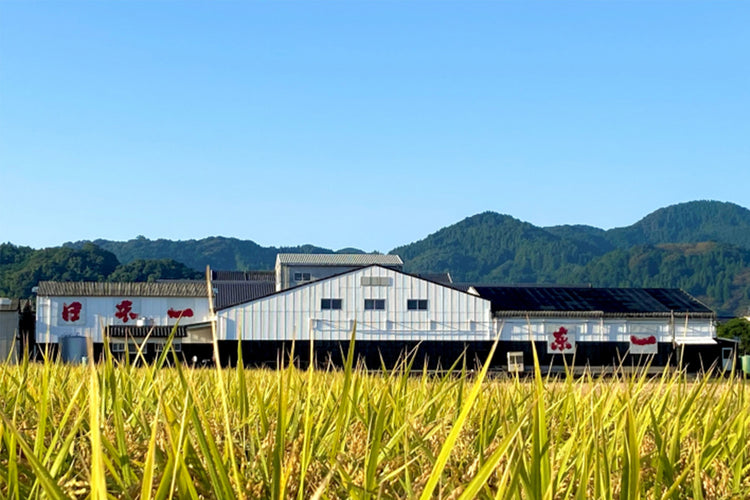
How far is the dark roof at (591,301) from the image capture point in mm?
42594

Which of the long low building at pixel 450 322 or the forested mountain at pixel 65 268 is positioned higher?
the forested mountain at pixel 65 268

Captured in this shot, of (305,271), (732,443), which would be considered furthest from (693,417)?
(305,271)

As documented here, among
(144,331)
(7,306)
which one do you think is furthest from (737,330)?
(7,306)

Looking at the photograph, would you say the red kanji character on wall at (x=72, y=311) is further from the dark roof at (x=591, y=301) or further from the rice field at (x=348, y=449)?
the rice field at (x=348, y=449)

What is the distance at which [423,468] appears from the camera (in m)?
2.76

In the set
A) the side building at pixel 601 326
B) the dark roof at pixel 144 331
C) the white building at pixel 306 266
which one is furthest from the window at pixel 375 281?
the white building at pixel 306 266

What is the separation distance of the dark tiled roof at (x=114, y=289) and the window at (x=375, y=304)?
796cm

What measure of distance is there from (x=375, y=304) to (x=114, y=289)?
13323mm

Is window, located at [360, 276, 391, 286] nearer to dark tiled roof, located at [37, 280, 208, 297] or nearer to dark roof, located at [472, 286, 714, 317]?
dark roof, located at [472, 286, 714, 317]

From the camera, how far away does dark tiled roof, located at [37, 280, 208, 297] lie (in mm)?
43531

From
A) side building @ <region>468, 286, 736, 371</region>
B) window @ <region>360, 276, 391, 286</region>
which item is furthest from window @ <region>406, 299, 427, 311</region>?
side building @ <region>468, 286, 736, 371</region>

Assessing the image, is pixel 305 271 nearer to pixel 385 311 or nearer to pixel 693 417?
pixel 385 311

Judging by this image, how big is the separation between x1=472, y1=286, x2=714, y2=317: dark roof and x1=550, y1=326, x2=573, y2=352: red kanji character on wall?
936mm

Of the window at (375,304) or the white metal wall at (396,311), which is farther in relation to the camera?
the window at (375,304)
